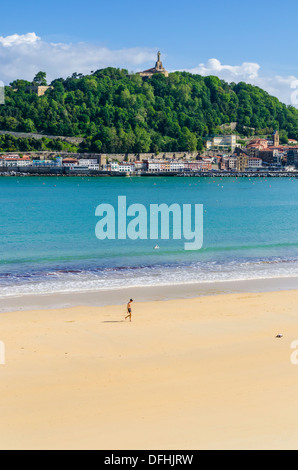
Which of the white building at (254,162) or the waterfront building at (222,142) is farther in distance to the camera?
the waterfront building at (222,142)

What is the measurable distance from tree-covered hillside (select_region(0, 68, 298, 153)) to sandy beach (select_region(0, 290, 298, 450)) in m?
134

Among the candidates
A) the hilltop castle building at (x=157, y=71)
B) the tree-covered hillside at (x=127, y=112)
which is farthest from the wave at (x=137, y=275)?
the hilltop castle building at (x=157, y=71)

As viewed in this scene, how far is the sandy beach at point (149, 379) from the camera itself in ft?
24.6

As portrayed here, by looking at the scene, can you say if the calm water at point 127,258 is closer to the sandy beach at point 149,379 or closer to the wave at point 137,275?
the wave at point 137,275

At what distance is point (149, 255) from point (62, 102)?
14482 cm

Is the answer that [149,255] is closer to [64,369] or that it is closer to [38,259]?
[38,259]

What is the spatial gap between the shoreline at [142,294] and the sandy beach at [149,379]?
835 millimetres

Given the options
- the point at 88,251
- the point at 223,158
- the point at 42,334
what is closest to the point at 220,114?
the point at 223,158

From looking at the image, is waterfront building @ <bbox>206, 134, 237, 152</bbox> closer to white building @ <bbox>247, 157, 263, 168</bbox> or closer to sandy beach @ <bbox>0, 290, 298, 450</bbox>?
white building @ <bbox>247, 157, 263, 168</bbox>

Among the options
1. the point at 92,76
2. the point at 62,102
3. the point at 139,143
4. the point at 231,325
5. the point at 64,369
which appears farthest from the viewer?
the point at 92,76

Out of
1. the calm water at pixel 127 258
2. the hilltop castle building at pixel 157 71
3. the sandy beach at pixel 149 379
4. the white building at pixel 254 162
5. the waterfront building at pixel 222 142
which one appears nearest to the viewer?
the sandy beach at pixel 149 379

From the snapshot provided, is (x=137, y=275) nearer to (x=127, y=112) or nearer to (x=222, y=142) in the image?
(x=127, y=112)

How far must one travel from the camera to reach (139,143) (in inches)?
5861

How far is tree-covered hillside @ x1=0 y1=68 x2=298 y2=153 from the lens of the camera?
15238 cm
